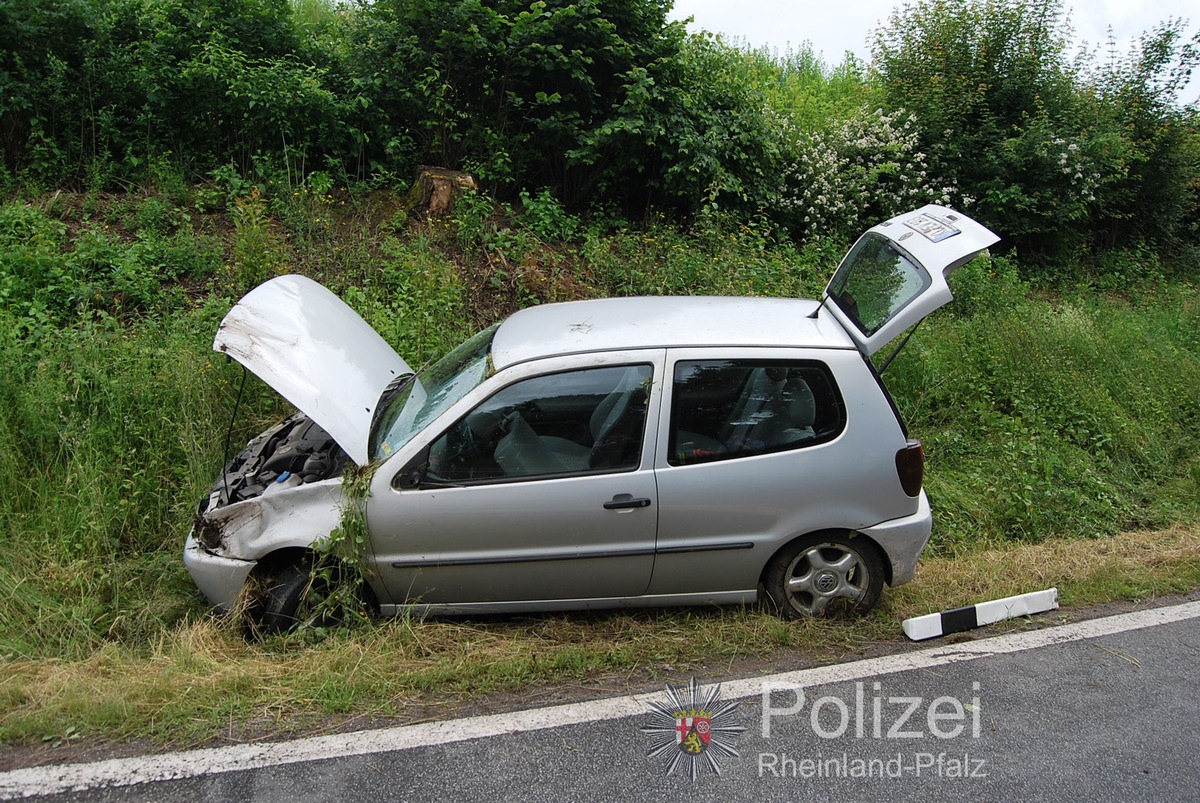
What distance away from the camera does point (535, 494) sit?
3.86 metres

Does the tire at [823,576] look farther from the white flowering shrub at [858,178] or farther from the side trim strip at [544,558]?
the white flowering shrub at [858,178]

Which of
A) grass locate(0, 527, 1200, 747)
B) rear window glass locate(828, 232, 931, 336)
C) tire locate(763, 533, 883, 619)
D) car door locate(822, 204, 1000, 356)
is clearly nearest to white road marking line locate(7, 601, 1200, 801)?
grass locate(0, 527, 1200, 747)

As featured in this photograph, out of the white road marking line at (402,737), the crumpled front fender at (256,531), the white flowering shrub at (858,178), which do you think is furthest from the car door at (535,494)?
the white flowering shrub at (858,178)

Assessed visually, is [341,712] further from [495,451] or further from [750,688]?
[750,688]

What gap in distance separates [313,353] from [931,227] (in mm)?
Result: 3398

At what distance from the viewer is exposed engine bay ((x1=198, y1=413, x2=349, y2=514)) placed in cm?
416

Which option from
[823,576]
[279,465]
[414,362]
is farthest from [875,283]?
[414,362]

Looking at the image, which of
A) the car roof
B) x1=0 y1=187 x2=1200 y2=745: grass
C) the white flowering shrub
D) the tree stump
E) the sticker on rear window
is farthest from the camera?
the white flowering shrub

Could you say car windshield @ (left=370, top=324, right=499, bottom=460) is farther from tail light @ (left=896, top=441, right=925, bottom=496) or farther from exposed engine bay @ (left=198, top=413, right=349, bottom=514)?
tail light @ (left=896, top=441, right=925, bottom=496)

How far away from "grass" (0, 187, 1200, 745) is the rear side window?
36.4 inches

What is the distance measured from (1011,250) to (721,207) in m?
3.70

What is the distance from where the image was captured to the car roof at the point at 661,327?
407 centimetres

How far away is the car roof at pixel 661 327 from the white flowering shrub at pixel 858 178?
17.2 ft

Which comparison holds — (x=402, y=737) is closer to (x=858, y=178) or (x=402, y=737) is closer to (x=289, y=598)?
(x=289, y=598)
